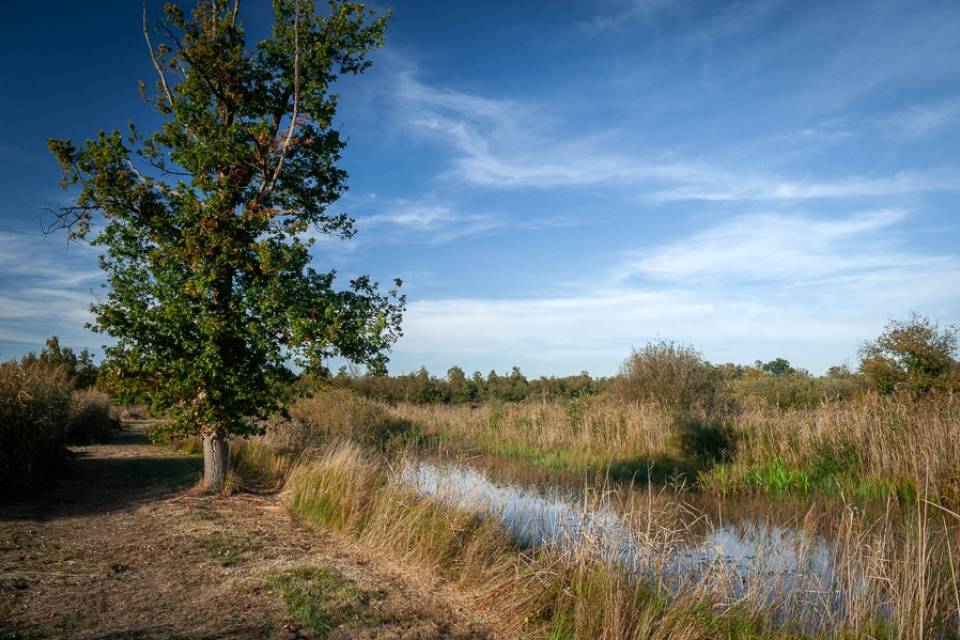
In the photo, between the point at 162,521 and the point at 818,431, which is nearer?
the point at 162,521

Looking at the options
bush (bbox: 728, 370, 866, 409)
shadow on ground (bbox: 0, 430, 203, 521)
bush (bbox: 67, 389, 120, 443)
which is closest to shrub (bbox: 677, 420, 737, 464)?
bush (bbox: 728, 370, 866, 409)

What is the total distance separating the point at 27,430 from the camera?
29.5 ft

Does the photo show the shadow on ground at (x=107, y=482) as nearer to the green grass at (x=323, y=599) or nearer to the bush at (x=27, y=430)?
the bush at (x=27, y=430)

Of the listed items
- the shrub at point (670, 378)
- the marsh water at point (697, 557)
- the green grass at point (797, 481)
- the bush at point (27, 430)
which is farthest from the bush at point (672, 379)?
the bush at point (27, 430)

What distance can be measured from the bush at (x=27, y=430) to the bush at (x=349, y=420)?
5980 mm

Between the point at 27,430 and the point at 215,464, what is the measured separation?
292 centimetres

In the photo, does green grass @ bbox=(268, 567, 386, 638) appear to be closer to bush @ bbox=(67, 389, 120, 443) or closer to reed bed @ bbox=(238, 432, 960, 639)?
reed bed @ bbox=(238, 432, 960, 639)

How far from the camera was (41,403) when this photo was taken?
374 inches

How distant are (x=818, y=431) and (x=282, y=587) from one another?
11681mm

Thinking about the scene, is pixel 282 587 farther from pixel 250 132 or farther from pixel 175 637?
pixel 250 132

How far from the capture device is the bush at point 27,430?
859 cm

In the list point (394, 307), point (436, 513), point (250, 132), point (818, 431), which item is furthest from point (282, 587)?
point (818, 431)

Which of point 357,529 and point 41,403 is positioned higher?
point 41,403

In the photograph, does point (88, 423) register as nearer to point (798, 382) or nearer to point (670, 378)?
point (670, 378)
